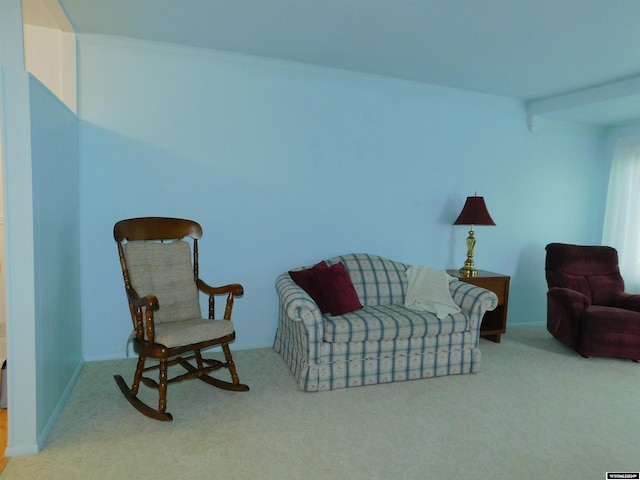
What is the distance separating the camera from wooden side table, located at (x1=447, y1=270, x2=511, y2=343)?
3793 mm

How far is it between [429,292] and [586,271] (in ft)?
6.15

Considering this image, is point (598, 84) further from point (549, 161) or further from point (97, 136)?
point (97, 136)

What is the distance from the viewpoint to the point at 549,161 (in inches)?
179

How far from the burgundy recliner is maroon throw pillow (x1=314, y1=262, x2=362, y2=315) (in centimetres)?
199

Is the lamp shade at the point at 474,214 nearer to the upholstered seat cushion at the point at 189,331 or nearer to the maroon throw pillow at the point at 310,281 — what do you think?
the maroon throw pillow at the point at 310,281

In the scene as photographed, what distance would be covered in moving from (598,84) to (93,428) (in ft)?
15.3

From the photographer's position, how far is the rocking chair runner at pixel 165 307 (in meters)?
2.39

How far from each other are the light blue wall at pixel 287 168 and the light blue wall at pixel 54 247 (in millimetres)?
288

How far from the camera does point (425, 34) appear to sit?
2.80 metres

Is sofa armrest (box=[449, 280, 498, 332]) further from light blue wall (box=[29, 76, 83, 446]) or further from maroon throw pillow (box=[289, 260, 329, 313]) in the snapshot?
light blue wall (box=[29, 76, 83, 446])


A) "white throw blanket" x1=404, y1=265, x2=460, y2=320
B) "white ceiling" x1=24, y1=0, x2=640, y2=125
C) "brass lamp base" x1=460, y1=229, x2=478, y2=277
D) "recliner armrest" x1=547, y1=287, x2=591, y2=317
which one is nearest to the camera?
"white ceiling" x1=24, y1=0, x2=640, y2=125

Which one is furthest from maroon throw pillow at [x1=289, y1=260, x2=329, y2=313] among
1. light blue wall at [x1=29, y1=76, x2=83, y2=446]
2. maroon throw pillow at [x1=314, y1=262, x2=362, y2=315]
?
light blue wall at [x1=29, y1=76, x2=83, y2=446]

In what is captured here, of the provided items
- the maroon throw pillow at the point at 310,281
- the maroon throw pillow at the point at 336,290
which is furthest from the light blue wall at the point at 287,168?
the maroon throw pillow at the point at 336,290

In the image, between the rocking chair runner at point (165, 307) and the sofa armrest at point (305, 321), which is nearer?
the rocking chair runner at point (165, 307)
